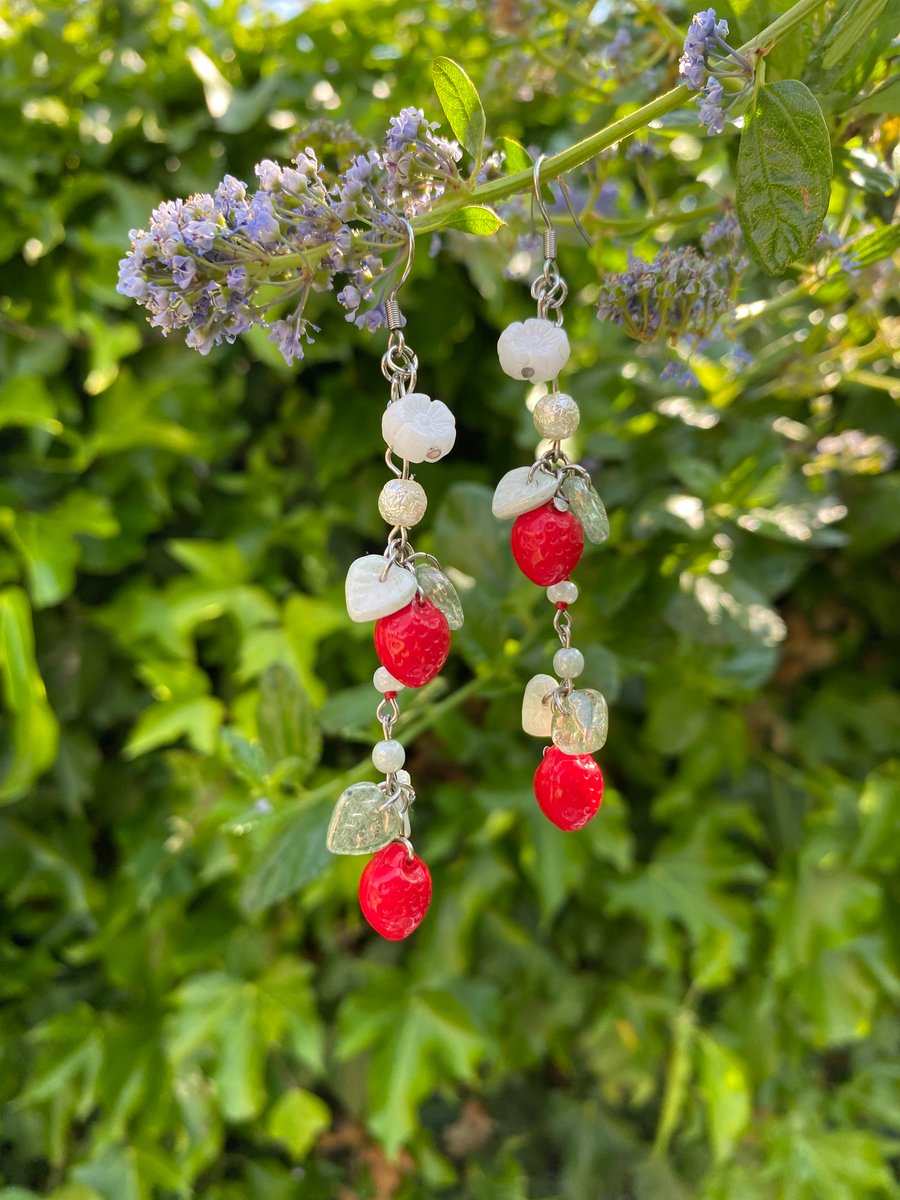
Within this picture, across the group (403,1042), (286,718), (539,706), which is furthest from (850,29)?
(403,1042)

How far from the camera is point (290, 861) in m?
0.46

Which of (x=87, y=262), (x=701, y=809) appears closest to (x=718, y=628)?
(x=701, y=809)

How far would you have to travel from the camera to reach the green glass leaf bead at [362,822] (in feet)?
1.05

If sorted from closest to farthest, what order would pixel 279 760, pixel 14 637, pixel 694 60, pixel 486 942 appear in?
pixel 694 60 → pixel 279 760 → pixel 14 637 → pixel 486 942

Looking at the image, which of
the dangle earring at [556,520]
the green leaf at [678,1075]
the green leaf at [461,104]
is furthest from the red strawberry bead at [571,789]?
the green leaf at [678,1075]

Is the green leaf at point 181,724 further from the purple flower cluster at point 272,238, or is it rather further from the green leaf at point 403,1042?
the purple flower cluster at point 272,238

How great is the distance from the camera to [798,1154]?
0.77 m

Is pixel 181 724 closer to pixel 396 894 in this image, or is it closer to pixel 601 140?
pixel 396 894

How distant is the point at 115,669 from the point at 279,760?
0.31m

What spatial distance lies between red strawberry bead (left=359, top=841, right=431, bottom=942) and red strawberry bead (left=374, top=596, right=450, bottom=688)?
0.07m

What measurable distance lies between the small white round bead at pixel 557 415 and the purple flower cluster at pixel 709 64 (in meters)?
0.09

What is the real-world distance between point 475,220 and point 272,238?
0.06 m

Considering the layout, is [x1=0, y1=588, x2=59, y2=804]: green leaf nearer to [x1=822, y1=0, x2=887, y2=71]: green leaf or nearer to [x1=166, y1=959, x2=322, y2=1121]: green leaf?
[x1=166, y1=959, x2=322, y2=1121]: green leaf

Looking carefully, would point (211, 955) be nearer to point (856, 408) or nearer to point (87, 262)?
point (87, 262)
